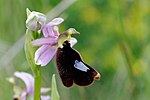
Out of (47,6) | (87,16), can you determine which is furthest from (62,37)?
(87,16)

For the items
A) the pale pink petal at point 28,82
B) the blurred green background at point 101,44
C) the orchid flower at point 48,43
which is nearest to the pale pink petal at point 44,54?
the orchid flower at point 48,43

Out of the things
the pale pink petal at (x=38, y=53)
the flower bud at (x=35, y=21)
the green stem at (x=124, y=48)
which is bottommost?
the pale pink petal at (x=38, y=53)

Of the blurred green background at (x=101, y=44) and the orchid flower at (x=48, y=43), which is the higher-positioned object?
the blurred green background at (x=101, y=44)

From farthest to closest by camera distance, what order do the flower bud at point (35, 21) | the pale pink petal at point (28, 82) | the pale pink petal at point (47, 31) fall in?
the pale pink petal at point (28, 82) < the pale pink petal at point (47, 31) < the flower bud at point (35, 21)

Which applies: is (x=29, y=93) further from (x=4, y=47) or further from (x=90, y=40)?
(x=90, y=40)

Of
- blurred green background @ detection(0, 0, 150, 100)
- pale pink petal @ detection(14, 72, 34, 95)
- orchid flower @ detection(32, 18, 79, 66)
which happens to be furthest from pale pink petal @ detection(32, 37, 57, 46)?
blurred green background @ detection(0, 0, 150, 100)

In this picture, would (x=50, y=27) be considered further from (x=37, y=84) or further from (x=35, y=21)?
(x=37, y=84)

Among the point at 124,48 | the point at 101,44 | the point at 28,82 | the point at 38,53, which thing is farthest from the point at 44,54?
the point at 101,44

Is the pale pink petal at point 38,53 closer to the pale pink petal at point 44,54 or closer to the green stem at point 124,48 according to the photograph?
the pale pink petal at point 44,54
